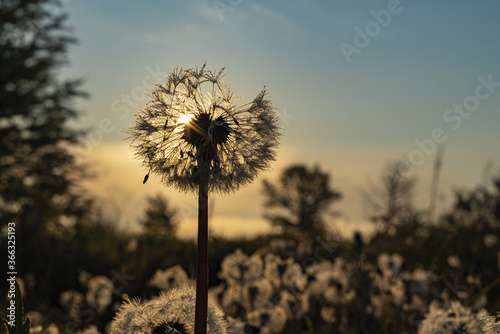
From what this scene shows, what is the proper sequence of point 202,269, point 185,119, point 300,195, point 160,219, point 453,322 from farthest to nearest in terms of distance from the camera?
point 300,195 < point 160,219 < point 453,322 < point 185,119 < point 202,269

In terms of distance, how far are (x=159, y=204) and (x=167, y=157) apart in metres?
13.8

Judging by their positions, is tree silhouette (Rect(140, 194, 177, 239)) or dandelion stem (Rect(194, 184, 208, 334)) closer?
dandelion stem (Rect(194, 184, 208, 334))

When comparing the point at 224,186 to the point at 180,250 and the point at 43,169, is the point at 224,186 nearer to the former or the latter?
the point at 180,250

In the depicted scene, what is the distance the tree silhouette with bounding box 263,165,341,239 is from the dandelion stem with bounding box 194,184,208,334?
64.5 ft

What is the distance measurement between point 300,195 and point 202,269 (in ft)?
67.5

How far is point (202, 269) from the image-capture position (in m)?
1.90

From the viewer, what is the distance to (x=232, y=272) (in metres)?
5.23

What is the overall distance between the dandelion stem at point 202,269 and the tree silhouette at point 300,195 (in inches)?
775

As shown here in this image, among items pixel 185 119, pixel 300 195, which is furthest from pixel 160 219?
pixel 185 119

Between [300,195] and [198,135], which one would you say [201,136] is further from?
[300,195]

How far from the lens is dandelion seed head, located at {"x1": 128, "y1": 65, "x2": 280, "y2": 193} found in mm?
2180

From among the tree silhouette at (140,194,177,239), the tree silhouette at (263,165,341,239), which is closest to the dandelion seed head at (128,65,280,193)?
the tree silhouette at (140,194,177,239)

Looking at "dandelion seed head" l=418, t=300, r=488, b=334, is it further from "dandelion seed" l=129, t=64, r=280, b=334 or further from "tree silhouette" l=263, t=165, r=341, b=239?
"tree silhouette" l=263, t=165, r=341, b=239

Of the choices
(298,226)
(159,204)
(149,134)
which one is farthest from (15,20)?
(149,134)
